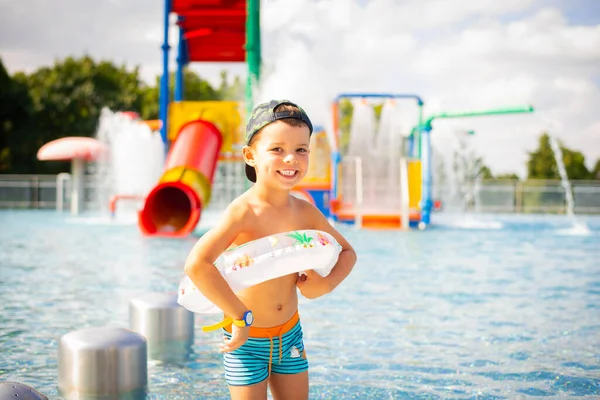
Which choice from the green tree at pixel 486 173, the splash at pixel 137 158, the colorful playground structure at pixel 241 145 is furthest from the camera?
the green tree at pixel 486 173

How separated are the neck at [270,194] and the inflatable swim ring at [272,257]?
193mm

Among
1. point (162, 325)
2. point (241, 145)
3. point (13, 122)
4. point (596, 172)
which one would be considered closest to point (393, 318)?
point (162, 325)

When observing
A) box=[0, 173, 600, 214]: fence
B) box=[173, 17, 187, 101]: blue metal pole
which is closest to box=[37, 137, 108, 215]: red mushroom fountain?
box=[0, 173, 600, 214]: fence

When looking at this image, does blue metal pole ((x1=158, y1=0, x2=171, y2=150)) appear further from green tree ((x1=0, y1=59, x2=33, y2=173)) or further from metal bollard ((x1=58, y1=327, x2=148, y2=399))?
green tree ((x1=0, y1=59, x2=33, y2=173))

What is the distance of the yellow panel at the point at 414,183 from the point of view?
1656 centimetres

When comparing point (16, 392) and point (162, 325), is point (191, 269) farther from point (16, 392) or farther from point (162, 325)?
point (162, 325)

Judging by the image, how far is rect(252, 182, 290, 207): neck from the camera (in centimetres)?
260

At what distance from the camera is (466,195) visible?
24.5 metres

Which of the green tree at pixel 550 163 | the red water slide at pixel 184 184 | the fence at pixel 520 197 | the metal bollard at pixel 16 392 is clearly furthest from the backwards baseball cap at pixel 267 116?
the green tree at pixel 550 163

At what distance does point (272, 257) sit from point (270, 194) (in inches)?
11.4

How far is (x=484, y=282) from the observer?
25.9 feet

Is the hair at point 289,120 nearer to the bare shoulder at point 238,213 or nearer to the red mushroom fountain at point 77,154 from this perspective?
the bare shoulder at point 238,213

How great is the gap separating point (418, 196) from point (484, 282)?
8.76 meters

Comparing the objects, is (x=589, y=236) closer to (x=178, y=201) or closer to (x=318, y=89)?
(x=318, y=89)
